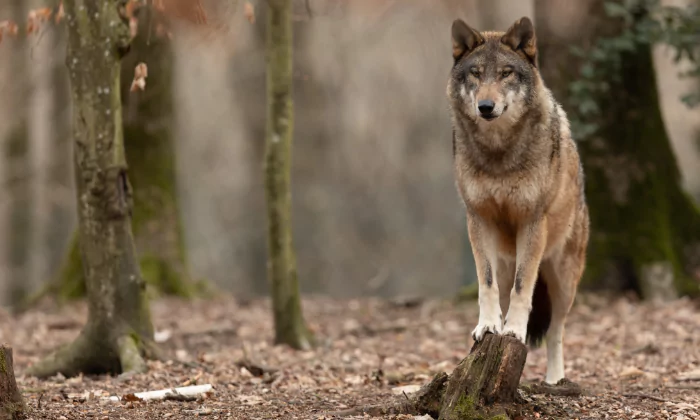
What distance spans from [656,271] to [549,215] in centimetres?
504

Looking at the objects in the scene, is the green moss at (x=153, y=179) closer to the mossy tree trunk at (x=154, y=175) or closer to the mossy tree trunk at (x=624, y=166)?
the mossy tree trunk at (x=154, y=175)

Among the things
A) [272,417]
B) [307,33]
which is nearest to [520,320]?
[272,417]

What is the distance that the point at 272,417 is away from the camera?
4.98 m

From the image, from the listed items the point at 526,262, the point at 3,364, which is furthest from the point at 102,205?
the point at 526,262

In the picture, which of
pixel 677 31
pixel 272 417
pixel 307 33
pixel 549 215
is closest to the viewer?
pixel 272 417

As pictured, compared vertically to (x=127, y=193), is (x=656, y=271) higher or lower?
lower

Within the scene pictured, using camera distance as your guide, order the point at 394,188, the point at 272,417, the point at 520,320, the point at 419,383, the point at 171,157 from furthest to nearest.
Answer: the point at 394,188 → the point at 171,157 → the point at 419,383 → the point at 520,320 → the point at 272,417

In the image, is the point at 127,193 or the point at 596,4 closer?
the point at 127,193

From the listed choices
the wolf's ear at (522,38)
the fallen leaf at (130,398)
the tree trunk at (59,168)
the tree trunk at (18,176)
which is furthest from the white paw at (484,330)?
the tree trunk at (18,176)

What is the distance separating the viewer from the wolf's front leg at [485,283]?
532cm

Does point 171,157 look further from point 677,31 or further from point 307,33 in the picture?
point 307,33

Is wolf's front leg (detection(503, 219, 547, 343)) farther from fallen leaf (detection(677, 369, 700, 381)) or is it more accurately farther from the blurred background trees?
the blurred background trees

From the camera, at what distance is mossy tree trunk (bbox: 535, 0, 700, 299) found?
33.9ft

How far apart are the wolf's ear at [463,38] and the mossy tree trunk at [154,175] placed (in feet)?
23.2
